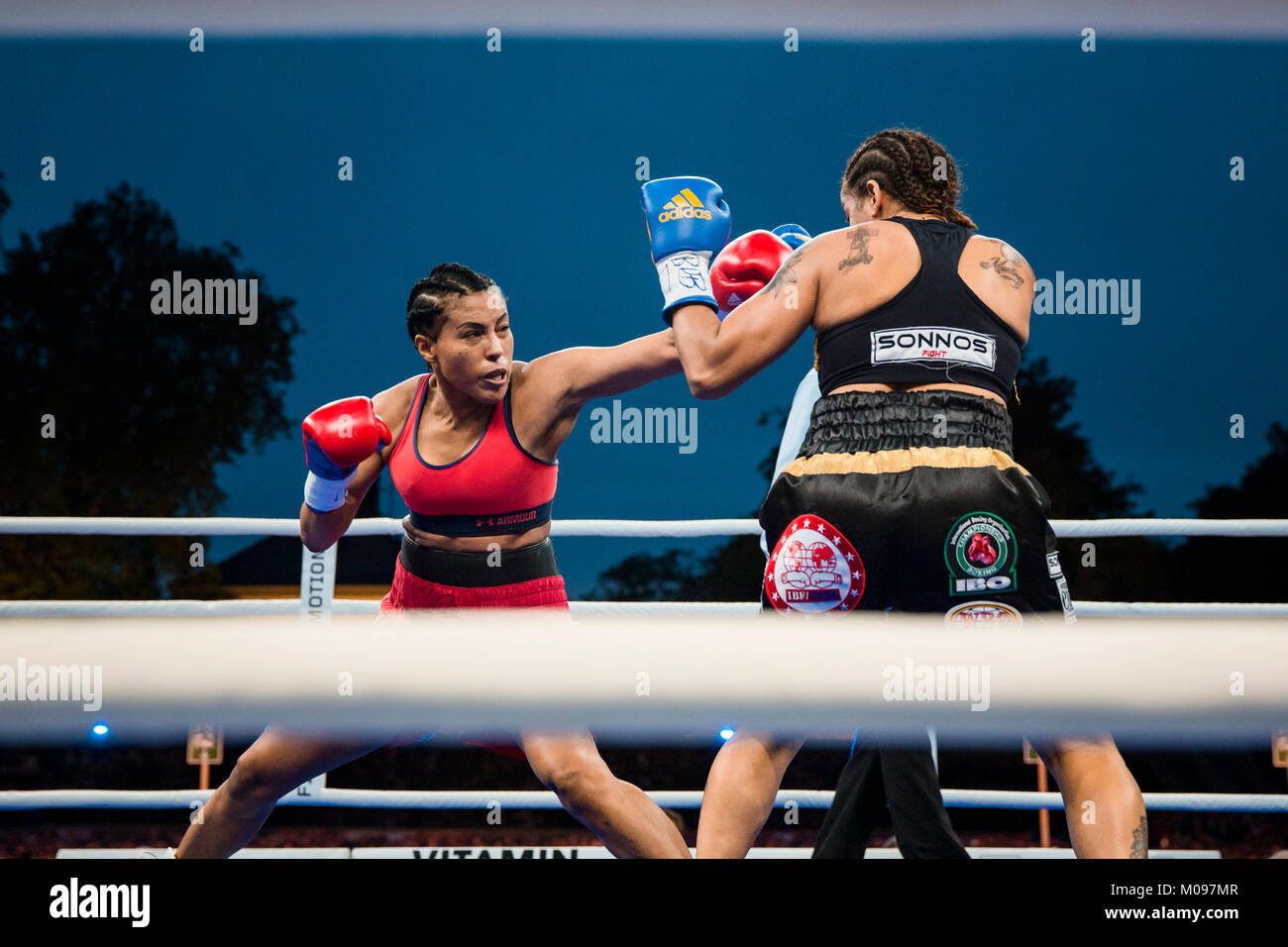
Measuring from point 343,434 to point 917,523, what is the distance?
4.36 ft

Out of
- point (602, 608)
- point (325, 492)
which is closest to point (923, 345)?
→ point (325, 492)

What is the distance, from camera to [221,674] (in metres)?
0.58

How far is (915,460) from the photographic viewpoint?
1693 millimetres

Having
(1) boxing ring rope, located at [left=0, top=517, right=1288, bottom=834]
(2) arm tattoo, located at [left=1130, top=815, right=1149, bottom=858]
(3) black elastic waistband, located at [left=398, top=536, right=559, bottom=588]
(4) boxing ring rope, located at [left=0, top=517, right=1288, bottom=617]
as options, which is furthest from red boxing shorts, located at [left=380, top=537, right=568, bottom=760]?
(2) arm tattoo, located at [left=1130, top=815, right=1149, bottom=858]

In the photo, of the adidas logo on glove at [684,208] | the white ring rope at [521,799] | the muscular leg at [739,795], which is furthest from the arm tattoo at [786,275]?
the white ring rope at [521,799]

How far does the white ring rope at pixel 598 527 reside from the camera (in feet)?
9.63

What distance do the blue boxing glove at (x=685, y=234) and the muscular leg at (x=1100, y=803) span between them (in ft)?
3.13

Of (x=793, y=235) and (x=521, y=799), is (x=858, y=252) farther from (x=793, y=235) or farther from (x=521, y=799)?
(x=521, y=799)

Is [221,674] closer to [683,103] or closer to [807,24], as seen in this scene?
[807,24]

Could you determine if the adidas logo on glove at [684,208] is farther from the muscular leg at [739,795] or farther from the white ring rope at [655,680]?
the white ring rope at [655,680]

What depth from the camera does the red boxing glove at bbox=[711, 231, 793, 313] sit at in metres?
2.38
